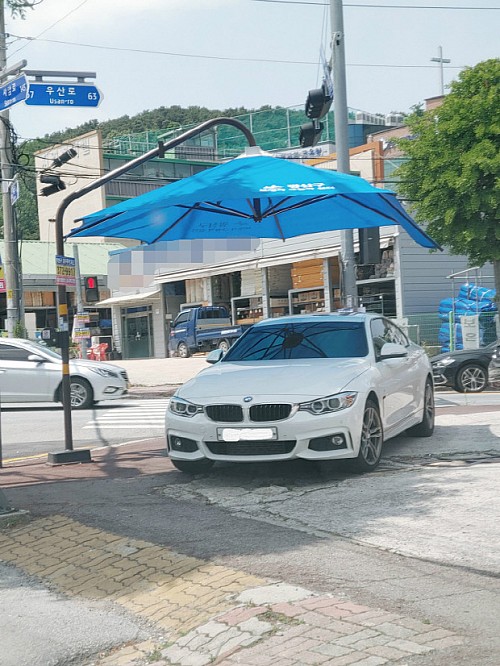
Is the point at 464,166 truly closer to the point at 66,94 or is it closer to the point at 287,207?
the point at 287,207

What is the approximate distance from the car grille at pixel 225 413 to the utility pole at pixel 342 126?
384 inches

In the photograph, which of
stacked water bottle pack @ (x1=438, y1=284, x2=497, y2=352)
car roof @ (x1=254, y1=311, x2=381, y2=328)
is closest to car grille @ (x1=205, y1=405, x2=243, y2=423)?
car roof @ (x1=254, y1=311, x2=381, y2=328)

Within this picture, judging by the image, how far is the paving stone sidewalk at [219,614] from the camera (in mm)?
4004

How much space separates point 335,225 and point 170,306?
32584mm

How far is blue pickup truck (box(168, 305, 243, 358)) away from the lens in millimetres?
38438

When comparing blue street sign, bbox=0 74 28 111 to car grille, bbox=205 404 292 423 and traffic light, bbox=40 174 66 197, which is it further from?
traffic light, bbox=40 174 66 197

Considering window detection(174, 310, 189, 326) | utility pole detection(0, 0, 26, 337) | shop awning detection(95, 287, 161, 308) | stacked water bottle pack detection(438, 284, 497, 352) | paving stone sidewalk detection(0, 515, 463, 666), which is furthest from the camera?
shop awning detection(95, 287, 161, 308)

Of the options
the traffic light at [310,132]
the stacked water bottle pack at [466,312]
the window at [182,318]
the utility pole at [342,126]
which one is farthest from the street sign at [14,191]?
the window at [182,318]

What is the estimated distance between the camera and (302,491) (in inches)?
300

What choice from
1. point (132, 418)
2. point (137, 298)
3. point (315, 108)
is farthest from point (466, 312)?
point (137, 298)

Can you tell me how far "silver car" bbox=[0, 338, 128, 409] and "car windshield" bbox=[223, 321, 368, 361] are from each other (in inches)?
359

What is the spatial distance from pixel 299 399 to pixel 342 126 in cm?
1154

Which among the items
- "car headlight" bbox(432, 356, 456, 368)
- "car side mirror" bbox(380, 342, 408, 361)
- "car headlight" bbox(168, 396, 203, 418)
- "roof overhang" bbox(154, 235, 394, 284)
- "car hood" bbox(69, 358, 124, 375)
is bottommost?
"car headlight" bbox(432, 356, 456, 368)

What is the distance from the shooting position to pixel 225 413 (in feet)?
26.8
